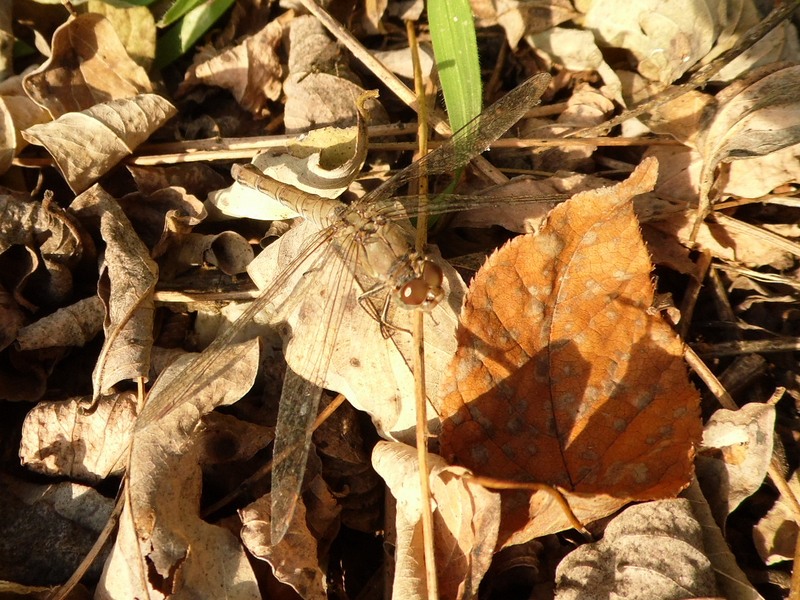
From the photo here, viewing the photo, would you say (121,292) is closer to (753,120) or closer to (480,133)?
(480,133)

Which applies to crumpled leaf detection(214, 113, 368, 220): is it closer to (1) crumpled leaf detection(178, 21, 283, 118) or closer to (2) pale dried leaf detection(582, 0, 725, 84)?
(1) crumpled leaf detection(178, 21, 283, 118)

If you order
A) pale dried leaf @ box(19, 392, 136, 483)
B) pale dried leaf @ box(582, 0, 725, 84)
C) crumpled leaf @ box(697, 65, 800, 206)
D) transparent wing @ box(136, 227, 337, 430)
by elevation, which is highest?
pale dried leaf @ box(582, 0, 725, 84)

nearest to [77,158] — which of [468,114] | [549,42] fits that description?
[468,114]

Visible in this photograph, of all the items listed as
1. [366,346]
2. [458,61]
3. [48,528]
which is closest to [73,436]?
[48,528]

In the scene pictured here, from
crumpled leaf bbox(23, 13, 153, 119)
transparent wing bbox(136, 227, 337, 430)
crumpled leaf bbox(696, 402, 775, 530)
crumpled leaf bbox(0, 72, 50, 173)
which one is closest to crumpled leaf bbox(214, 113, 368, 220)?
transparent wing bbox(136, 227, 337, 430)

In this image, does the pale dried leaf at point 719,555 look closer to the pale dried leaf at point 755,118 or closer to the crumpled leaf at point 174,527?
the pale dried leaf at point 755,118
